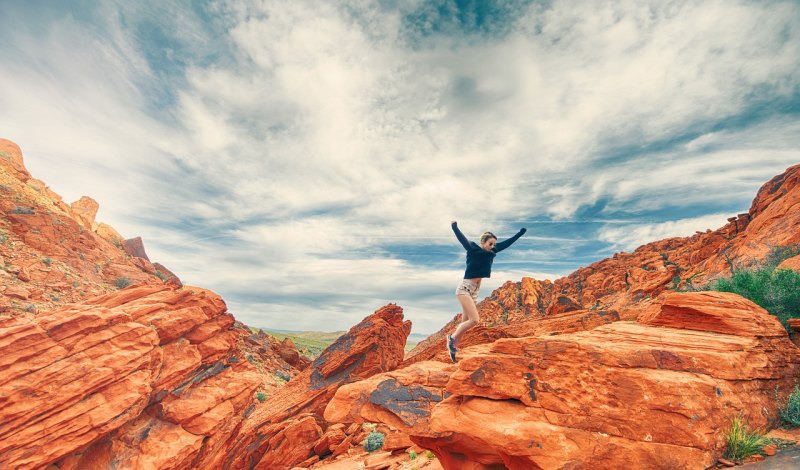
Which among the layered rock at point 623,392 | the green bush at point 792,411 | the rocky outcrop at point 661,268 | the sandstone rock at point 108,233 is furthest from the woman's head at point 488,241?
the sandstone rock at point 108,233

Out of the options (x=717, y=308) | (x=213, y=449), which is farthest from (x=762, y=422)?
(x=213, y=449)

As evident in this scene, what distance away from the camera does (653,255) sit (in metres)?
64.1

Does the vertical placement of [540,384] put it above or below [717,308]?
below

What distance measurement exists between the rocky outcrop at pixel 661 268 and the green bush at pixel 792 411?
18424mm

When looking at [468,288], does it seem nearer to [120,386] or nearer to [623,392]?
[623,392]

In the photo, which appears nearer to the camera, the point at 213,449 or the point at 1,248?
the point at 213,449

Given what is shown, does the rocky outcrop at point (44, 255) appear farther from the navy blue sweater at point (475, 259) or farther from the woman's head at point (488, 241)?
the woman's head at point (488, 241)

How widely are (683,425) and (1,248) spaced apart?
179ft

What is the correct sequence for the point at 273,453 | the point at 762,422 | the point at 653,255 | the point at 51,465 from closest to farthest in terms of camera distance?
the point at 762,422
the point at 51,465
the point at 273,453
the point at 653,255

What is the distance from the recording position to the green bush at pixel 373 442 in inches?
665

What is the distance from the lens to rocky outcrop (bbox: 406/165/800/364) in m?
30.4

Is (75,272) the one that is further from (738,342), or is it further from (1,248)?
(738,342)

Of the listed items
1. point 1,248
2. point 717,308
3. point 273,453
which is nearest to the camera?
point 717,308

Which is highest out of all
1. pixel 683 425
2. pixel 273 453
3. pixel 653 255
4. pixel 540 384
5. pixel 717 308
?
pixel 653 255
